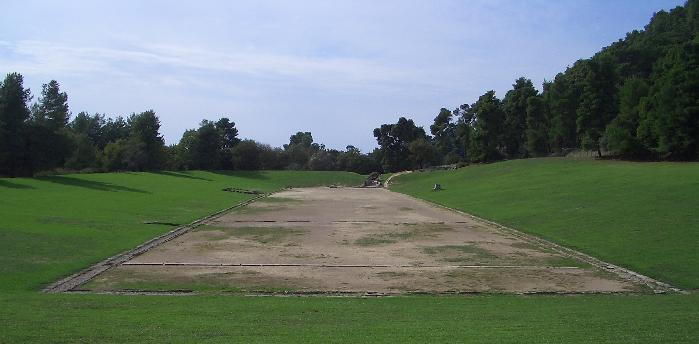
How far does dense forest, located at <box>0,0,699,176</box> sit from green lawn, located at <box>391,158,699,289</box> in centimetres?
616

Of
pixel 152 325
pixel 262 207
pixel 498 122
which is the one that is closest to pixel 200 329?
pixel 152 325

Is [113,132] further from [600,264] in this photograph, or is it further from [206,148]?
[600,264]

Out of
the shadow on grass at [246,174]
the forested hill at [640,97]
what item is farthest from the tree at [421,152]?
the shadow on grass at [246,174]

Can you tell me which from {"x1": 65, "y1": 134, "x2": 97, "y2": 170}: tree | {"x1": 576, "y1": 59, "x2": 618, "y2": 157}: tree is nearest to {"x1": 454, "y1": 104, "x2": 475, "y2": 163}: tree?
{"x1": 576, "y1": 59, "x2": 618, "y2": 157}: tree

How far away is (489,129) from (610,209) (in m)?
58.0

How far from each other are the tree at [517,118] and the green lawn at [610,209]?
33.4 metres

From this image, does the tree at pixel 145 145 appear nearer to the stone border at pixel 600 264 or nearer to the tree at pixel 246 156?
the tree at pixel 246 156

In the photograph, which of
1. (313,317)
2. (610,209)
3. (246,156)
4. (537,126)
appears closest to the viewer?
(313,317)

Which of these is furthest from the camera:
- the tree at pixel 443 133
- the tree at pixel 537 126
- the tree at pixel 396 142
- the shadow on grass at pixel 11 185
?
the tree at pixel 443 133

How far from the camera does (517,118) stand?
284ft

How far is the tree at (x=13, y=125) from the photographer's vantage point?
177 feet

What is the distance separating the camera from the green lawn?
1769cm

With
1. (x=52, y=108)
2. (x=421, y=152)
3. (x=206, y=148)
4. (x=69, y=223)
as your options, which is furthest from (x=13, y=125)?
(x=421, y=152)

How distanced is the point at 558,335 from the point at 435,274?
827cm
